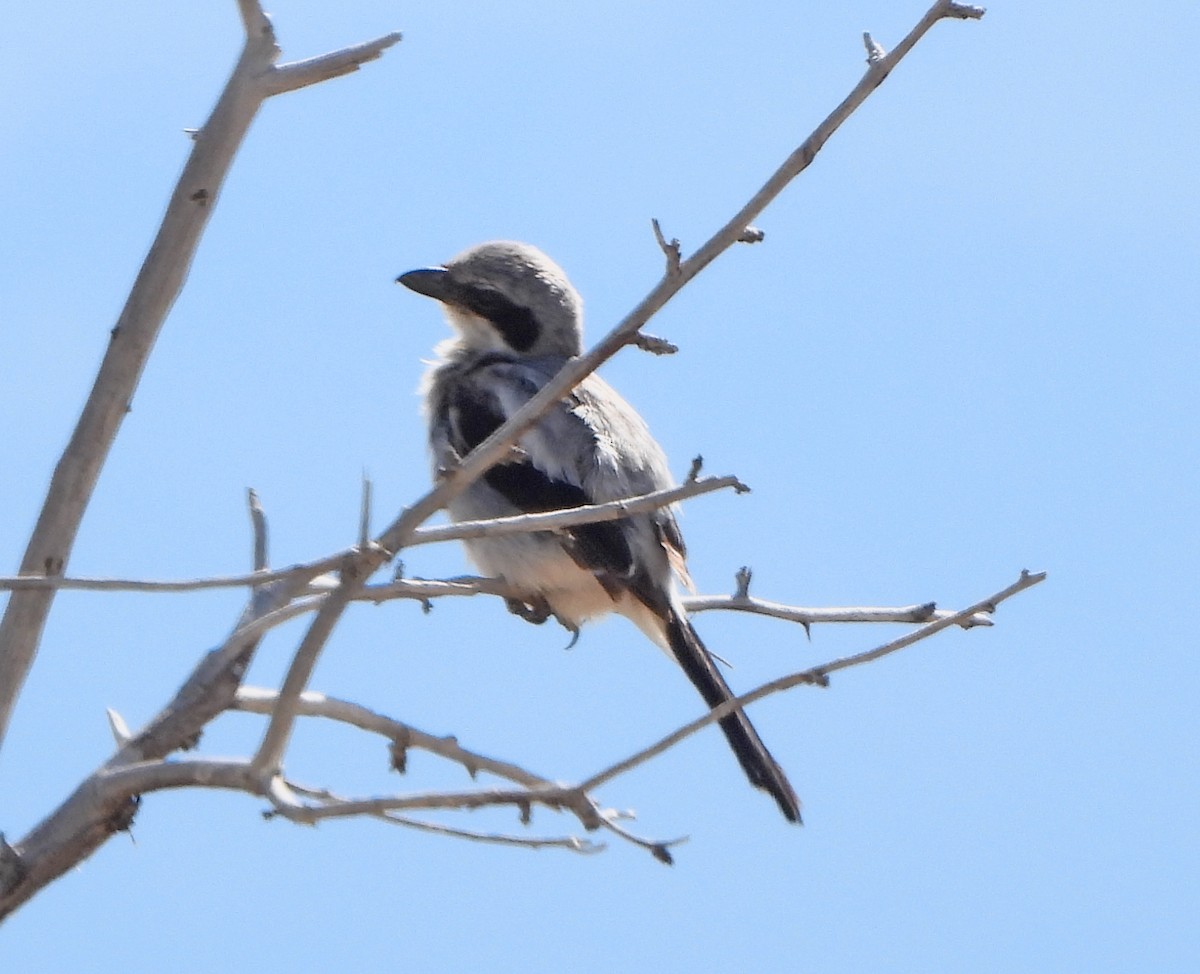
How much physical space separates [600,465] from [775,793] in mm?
1257

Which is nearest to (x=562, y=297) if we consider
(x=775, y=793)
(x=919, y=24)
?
(x=775, y=793)

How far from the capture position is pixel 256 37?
3809 millimetres

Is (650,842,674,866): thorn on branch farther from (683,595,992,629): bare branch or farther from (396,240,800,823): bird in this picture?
(396,240,800,823): bird

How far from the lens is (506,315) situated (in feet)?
22.3

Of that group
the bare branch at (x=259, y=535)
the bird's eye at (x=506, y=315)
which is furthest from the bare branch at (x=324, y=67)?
the bird's eye at (x=506, y=315)

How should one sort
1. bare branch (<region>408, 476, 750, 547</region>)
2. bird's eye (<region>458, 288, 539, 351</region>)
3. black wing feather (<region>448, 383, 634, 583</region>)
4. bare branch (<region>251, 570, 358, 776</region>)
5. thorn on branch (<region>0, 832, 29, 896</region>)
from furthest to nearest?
bird's eye (<region>458, 288, 539, 351</region>) → black wing feather (<region>448, 383, 634, 583</region>) → thorn on branch (<region>0, 832, 29, 896</region>) → bare branch (<region>408, 476, 750, 547</region>) → bare branch (<region>251, 570, 358, 776</region>)

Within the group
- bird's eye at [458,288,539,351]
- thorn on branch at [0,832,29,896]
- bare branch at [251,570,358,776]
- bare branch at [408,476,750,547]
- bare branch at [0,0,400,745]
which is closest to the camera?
bare branch at [251,570,358,776]

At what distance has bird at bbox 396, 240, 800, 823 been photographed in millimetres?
5637

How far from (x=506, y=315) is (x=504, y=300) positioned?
59mm

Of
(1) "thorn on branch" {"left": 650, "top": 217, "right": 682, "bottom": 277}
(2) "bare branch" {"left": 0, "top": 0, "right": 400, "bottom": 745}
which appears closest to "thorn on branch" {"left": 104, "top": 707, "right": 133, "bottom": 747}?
(2) "bare branch" {"left": 0, "top": 0, "right": 400, "bottom": 745}

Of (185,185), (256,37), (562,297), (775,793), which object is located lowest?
(775,793)

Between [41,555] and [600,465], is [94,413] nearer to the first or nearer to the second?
[41,555]

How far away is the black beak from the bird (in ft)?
1.21

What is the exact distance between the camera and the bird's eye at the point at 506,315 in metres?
6.79
